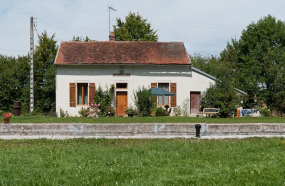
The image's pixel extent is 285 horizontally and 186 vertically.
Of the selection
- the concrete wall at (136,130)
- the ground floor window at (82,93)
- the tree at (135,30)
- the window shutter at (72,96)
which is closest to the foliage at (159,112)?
the ground floor window at (82,93)

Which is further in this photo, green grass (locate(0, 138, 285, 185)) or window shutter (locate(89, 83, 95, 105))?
window shutter (locate(89, 83, 95, 105))

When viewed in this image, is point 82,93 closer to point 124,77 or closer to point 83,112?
point 83,112

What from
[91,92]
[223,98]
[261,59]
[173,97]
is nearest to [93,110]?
[91,92]

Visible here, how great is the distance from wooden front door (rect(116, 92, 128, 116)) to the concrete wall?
36.0 ft

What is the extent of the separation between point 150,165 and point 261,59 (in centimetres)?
2880

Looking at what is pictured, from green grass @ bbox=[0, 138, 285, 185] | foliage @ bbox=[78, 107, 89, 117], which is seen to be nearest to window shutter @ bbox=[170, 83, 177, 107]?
foliage @ bbox=[78, 107, 89, 117]

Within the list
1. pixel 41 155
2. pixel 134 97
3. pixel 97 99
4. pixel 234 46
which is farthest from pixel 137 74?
pixel 234 46

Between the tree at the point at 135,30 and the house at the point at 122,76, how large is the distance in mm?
13780

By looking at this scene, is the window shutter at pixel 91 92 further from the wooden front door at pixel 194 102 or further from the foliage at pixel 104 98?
the wooden front door at pixel 194 102

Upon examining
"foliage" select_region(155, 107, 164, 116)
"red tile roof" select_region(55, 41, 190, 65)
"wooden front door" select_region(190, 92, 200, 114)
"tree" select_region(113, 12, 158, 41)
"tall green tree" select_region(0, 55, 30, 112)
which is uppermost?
"tree" select_region(113, 12, 158, 41)

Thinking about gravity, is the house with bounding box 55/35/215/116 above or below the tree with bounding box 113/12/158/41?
below

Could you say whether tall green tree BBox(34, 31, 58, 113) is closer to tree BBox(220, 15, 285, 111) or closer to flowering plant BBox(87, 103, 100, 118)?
flowering plant BBox(87, 103, 100, 118)

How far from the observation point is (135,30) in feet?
121

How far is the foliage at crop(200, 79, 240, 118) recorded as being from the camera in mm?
20375
